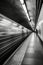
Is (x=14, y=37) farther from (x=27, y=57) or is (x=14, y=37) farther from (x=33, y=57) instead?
(x=33, y=57)

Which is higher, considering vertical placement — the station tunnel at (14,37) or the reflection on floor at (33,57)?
the station tunnel at (14,37)

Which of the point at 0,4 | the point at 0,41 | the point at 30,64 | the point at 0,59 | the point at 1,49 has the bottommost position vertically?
the point at 30,64

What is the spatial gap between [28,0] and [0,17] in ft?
4.40

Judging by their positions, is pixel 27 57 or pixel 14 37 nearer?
pixel 27 57

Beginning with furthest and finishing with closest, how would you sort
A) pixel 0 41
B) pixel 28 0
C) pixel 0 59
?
pixel 28 0 → pixel 0 41 → pixel 0 59

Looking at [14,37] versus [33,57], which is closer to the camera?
[33,57]

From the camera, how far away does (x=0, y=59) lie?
2145 mm

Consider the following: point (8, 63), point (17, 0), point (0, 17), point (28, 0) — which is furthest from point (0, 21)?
point (28, 0)

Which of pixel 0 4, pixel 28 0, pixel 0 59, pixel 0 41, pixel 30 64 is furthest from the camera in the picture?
pixel 28 0

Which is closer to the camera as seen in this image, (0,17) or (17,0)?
(0,17)

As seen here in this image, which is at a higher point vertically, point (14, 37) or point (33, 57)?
point (14, 37)

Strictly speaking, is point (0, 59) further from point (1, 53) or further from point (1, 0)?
point (1, 0)

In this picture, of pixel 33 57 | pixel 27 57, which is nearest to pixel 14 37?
pixel 27 57

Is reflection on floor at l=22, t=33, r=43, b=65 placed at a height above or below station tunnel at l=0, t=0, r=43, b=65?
below
